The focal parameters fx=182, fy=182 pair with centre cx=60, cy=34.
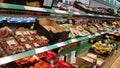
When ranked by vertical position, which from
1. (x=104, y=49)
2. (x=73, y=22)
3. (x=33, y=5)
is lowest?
Answer: (x=104, y=49)

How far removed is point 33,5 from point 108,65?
1.40 m

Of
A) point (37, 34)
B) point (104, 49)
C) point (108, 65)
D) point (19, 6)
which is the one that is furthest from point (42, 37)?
point (104, 49)

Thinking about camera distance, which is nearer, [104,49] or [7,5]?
[7,5]

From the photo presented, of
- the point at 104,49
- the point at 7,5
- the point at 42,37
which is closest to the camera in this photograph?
the point at 7,5

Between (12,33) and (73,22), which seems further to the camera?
(73,22)

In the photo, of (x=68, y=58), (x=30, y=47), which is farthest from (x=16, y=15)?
(x=68, y=58)

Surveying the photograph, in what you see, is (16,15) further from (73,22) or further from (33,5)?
(73,22)

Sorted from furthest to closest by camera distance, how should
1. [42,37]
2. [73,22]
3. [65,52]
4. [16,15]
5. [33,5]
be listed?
[73,22] < [65,52] < [42,37] < [16,15] < [33,5]

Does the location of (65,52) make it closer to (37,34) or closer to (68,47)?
(68,47)

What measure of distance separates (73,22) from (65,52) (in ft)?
1.85

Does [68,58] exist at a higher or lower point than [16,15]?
lower

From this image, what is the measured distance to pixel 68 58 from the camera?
251cm

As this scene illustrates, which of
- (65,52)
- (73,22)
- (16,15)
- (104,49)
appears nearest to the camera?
(16,15)

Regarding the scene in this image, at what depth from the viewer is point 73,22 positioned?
2.92 meters
